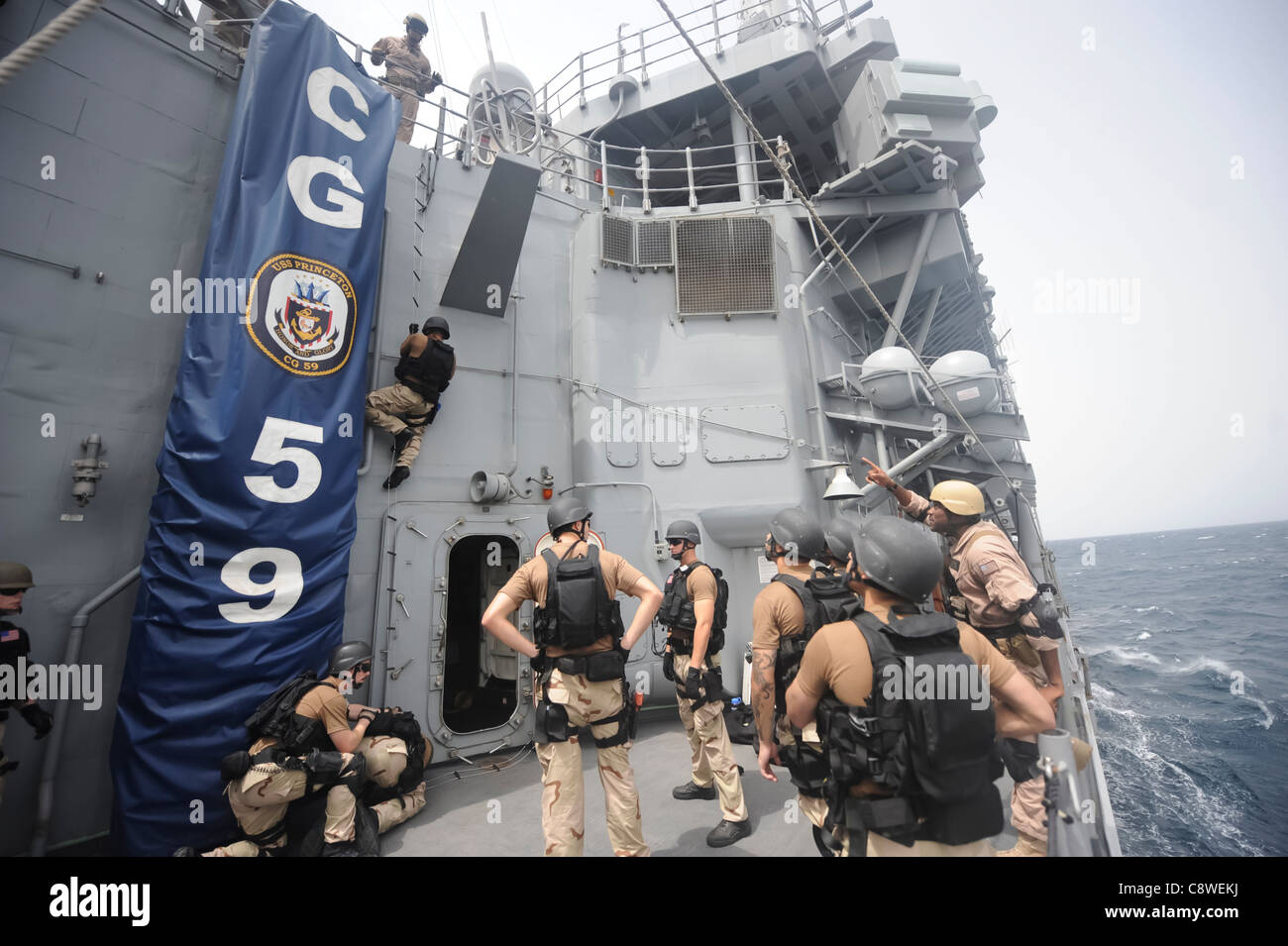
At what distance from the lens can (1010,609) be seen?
2660 millimetres

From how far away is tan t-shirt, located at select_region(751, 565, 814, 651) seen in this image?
2.53m

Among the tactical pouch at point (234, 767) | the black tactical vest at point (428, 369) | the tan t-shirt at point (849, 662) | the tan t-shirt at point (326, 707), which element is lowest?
the tactical pouch at point (234, 767)

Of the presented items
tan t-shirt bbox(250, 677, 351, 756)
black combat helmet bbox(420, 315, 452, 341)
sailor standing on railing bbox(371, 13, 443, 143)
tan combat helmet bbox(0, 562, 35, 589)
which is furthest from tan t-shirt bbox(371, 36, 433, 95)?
tan t-shirt bbox(250, 677, 351, 756)

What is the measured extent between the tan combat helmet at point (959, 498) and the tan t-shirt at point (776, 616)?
1252mm

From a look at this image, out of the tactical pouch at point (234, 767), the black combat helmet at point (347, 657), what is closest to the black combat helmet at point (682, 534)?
the black combat helmet at point (347, 657)

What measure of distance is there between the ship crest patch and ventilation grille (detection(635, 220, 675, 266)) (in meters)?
3.37

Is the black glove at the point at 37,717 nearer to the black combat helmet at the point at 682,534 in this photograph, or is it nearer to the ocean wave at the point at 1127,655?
the black combat helmet at the point at 682,534

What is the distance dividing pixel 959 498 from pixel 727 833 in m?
2.44

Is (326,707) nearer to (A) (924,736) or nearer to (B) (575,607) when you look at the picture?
(B) (575,607)

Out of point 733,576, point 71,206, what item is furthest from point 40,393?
point 733,576

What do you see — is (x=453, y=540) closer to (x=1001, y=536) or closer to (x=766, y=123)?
(x=1001, y=536)

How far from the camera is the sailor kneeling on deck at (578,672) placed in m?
2.43

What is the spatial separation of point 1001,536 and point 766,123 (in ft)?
28.2
